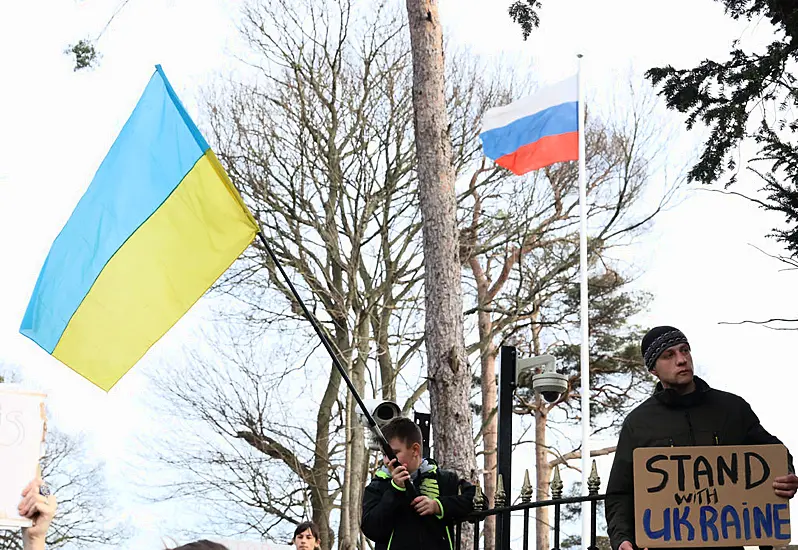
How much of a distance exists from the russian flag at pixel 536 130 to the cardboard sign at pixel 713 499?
312 inches

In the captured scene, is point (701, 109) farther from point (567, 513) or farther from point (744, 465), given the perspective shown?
point (567, 513)

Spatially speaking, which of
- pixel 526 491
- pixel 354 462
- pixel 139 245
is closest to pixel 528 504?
pixel 526 491

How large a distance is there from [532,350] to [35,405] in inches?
672

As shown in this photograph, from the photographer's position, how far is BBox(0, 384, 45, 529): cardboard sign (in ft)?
9.20

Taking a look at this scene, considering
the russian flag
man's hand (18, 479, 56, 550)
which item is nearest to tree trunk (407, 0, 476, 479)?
the russian flag

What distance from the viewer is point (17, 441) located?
9.35 ft

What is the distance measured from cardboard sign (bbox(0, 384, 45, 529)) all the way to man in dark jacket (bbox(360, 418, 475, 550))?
2.19 m

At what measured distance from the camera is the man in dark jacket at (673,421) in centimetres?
396

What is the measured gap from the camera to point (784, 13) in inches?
211

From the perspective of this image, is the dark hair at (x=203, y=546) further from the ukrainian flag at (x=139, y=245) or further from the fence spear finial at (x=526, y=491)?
the ukrainian flag at (x=139, y=245)

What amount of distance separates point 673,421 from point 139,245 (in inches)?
116

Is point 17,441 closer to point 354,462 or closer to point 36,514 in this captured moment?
point 36,514

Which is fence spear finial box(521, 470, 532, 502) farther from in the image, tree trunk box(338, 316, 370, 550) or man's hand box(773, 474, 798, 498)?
tree trunk box(338, 316, 370, 550)

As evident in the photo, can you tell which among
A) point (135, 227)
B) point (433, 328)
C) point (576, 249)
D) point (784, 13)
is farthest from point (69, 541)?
point (784, 13)
